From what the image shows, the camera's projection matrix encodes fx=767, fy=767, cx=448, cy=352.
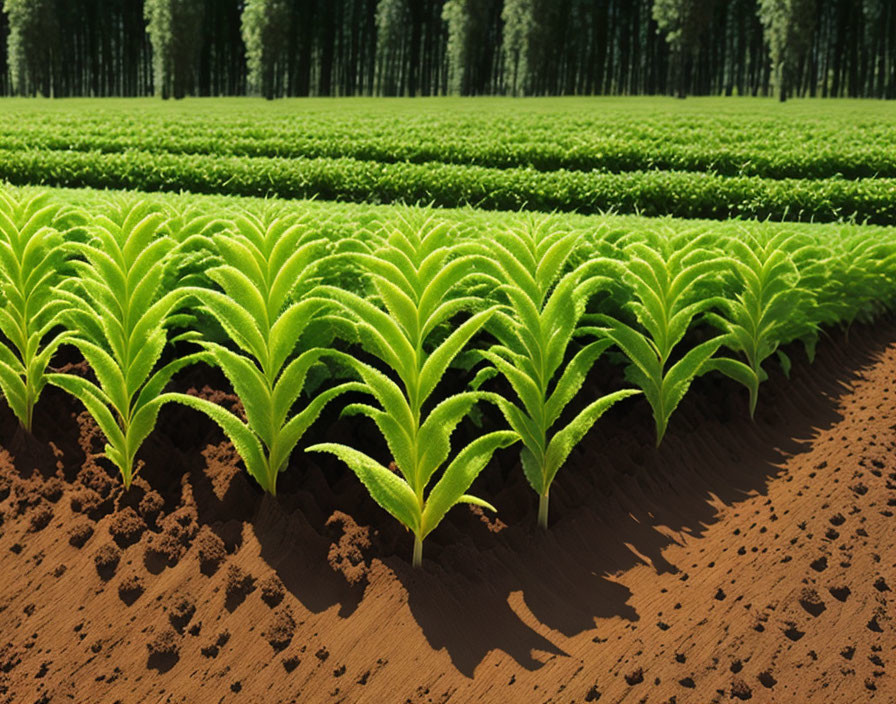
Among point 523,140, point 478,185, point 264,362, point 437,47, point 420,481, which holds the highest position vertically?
point 437,47

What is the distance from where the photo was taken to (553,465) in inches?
97.0

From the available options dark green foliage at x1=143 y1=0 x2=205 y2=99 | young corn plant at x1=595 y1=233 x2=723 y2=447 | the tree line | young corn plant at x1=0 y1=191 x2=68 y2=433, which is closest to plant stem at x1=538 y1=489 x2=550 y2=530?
young corn plant at x1=595 y1=233 x2=723 y2=447

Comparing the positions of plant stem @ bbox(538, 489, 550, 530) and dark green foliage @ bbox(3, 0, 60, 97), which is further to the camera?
dark green foliage @ bbox(3, 0, 60, 97)

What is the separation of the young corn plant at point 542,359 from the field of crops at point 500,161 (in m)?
11.4

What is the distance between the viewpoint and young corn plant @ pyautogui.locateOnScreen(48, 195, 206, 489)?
254 centimetres

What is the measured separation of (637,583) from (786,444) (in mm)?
1509

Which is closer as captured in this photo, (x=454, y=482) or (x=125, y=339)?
(x=454, y=482)

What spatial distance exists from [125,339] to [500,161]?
1813cm

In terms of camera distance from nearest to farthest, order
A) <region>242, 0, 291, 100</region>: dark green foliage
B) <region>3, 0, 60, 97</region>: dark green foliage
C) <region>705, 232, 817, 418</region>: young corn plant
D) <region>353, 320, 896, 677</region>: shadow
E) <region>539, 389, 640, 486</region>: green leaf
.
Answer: <region>353, 320, 896, 677</region>: shadow
<region>539, 389, 640, 486</region>: green leaf
<region>705, 232, 817, 418</region>: young corn plant
<region>242, 0, 291, 100</region>: dark green foliage
<region>3, 0, 60, 97</region>: dark green foliage

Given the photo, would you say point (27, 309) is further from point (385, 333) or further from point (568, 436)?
point (568, 436)

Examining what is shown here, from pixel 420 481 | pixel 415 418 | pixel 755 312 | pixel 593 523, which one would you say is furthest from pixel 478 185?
pixel 420 481

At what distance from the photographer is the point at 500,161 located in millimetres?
19953

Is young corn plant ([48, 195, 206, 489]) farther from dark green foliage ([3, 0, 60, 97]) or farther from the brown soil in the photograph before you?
dark green foliage ([3, 0, 60, 97])

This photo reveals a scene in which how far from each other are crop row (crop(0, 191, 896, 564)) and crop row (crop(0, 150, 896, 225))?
10.9m
